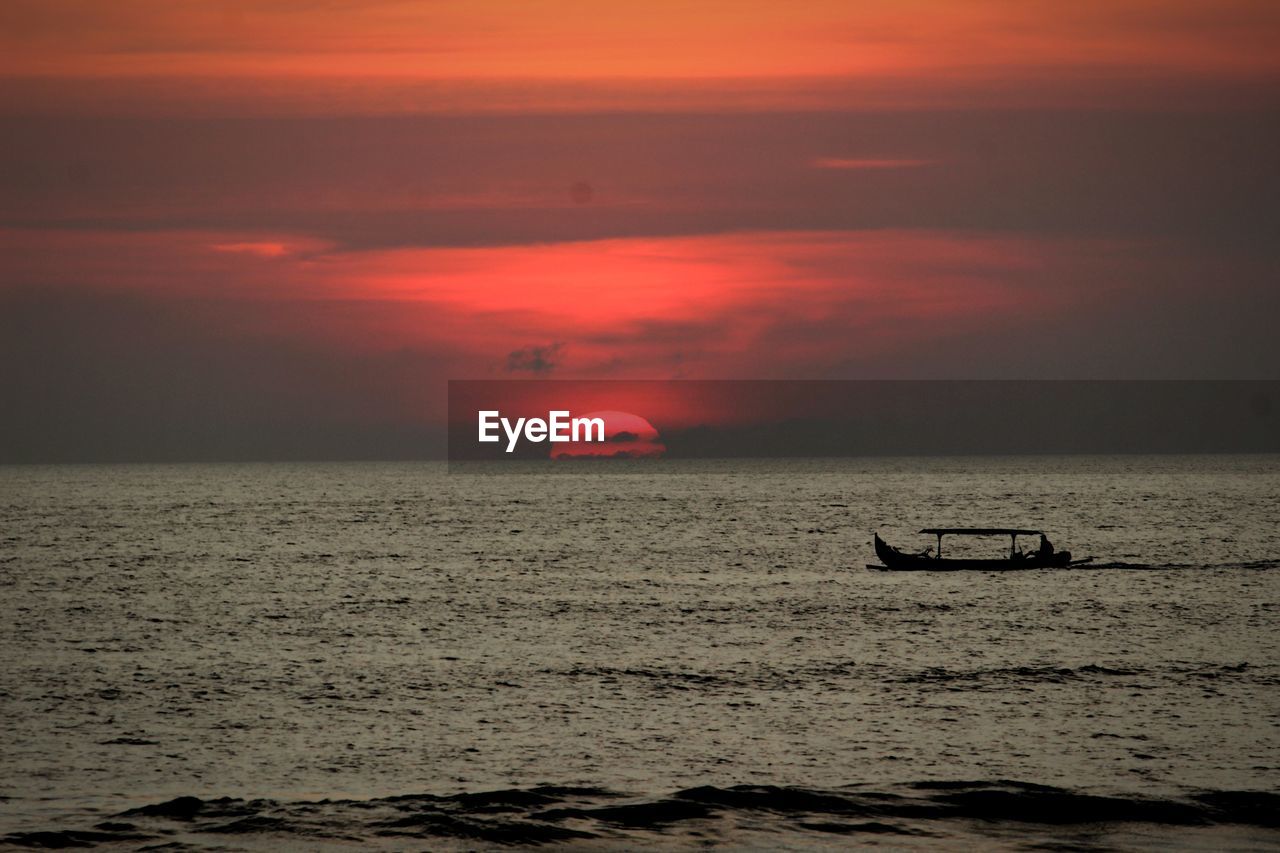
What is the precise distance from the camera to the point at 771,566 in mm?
100688

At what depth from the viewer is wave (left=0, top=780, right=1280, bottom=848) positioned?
29.6 metres

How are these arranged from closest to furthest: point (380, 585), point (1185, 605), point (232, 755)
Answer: point (232, 755) < point (1185, 605) < point (380, 585)

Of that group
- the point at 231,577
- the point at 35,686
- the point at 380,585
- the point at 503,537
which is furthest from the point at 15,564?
the point at 35,686

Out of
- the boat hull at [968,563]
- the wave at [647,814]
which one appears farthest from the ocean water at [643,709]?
the boat hull at [968,563]

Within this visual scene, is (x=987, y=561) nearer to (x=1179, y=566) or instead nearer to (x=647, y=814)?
(x=1179, y=566)

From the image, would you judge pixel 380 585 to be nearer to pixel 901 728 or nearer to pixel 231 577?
pixel 231 577

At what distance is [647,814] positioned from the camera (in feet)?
103

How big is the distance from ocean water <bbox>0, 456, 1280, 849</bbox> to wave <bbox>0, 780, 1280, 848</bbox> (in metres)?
0.11

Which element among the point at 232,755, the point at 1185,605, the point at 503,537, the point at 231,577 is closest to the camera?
the point at 232,755

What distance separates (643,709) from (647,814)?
12.4 meters

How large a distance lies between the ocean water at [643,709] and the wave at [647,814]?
0.11m

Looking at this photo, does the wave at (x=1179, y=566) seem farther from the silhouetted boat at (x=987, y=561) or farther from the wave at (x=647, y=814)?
the wave at (x=647, y=814)

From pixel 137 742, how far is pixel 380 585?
4841 cm

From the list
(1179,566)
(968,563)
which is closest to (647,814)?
(968,563)
